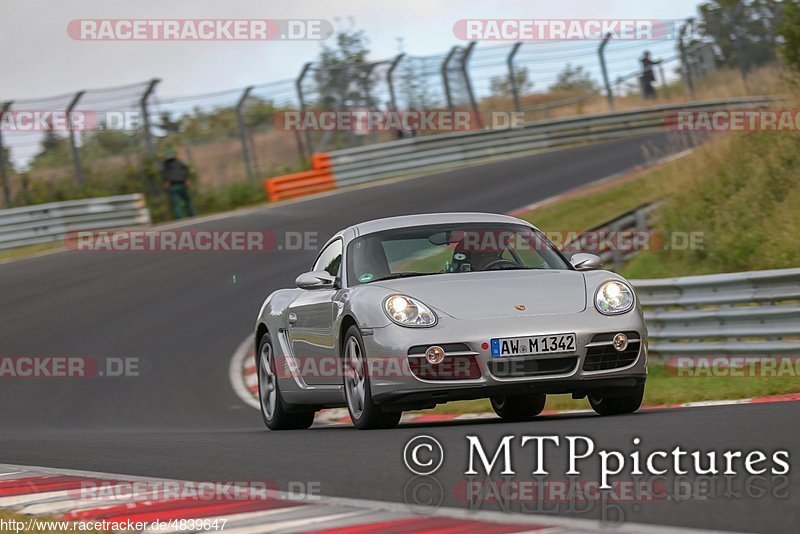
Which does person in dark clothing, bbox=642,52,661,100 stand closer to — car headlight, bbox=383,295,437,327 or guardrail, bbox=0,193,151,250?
guardrail, bbox=0,193,151,250

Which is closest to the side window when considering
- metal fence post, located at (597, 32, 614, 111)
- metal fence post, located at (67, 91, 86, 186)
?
metal fence post, located at (67, 91, 86, 186)

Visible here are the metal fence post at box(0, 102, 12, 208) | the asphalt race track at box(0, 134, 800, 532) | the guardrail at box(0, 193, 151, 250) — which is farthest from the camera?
the metal fence post at box(0, 102, 12, 208)

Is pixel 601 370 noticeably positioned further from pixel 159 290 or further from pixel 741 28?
pixel 741 28

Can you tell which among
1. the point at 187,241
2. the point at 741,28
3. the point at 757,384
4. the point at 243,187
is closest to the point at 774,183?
the point at 757,384

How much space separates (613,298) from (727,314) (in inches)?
154

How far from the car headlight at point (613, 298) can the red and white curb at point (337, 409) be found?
116 centimetres

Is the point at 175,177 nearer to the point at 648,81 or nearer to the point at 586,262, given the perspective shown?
the point at 648,81

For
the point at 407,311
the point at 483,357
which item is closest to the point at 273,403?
the point at 407,311

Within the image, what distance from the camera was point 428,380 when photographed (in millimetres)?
7621

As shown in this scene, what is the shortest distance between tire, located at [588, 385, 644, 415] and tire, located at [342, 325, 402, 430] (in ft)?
4.30

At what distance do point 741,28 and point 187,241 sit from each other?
17.5 metres

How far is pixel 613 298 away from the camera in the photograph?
7.96 meters

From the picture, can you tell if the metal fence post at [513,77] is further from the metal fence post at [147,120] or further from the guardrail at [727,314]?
the guardrail at [727,314]

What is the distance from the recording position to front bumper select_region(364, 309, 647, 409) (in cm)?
755
